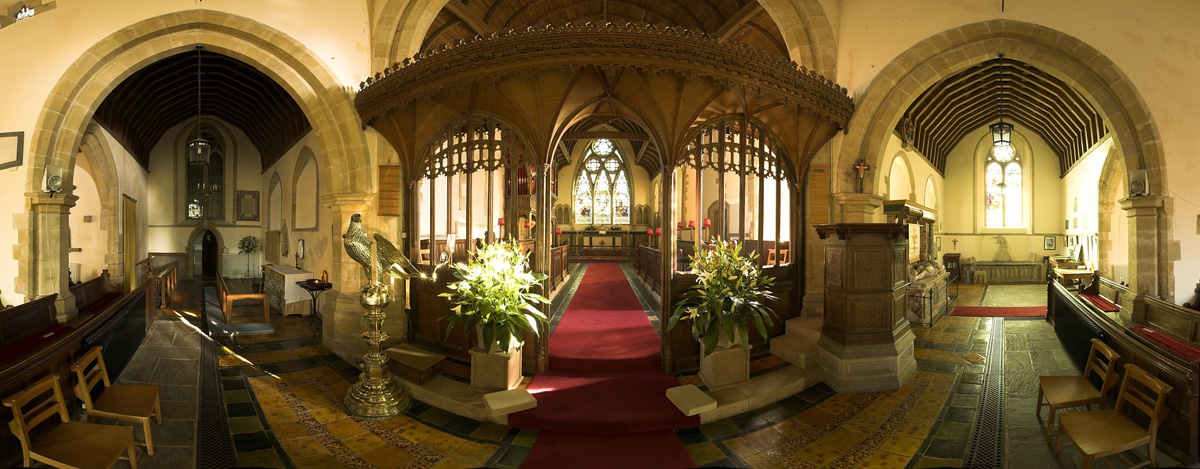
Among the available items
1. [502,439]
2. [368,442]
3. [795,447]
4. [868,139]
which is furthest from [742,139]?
[368,442]

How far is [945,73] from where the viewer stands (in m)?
5.37

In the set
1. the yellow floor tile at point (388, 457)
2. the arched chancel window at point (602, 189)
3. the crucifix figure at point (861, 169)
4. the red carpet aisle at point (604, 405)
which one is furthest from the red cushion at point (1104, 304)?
the arched chancel window at point (602, 189)

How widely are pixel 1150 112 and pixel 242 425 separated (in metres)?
9.88

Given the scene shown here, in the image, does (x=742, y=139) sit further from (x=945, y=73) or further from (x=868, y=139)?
(x=945, y=73)

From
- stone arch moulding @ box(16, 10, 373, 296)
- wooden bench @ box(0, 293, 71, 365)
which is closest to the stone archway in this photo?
stone arch moulding @ box(16, 10, 373, 296)

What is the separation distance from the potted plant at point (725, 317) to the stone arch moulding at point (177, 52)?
4.03m

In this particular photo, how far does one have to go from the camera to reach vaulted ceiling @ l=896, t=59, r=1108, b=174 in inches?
339

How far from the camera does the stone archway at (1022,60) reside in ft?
17.1

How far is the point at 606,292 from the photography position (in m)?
8.10

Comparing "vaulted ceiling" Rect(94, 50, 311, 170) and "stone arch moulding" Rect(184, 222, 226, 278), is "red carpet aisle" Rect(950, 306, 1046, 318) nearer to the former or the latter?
"vaulted ceiling" Rect(94, 50, 311, 170)

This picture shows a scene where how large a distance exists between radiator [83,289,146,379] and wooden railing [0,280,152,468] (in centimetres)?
4

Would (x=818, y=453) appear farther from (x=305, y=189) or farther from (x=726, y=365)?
(x=305, y=189)

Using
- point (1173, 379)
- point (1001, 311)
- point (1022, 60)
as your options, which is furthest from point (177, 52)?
point (1001, 311)

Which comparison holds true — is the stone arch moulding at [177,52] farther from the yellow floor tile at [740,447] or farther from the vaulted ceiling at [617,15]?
the yellow floor tile at [740,447]
